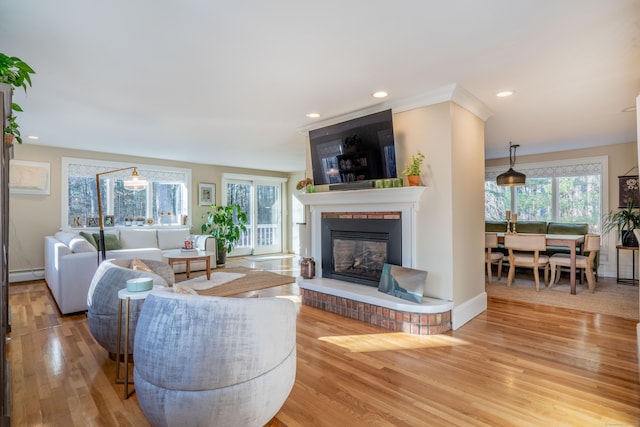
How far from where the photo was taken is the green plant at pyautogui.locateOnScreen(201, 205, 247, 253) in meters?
7.21

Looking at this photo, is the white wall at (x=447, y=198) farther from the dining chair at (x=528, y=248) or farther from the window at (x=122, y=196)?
the window at (x=122, y=196)

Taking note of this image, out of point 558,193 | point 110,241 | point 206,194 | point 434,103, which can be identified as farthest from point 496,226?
point 110,241

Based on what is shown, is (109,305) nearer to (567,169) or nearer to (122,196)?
(122,196)

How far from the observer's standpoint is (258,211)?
8750mm

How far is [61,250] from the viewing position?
3795mm

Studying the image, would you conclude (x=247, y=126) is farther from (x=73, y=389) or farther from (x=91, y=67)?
(x=73, y=389)

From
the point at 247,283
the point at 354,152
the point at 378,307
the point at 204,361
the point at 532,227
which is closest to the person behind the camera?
the point at 204,361

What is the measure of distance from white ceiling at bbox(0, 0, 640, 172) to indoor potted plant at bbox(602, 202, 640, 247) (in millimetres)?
1533

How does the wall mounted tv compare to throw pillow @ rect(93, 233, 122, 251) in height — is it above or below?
above

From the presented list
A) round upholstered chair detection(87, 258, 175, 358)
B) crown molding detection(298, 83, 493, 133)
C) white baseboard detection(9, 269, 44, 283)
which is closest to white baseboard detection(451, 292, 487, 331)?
crown molding detection(298, 83, 493, 133)

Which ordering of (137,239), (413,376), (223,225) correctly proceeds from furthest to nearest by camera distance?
(223,225) → (137,239) → (413,376)

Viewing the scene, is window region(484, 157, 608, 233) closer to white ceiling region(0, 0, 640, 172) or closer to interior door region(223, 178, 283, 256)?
white ceiling region(0, 0, 640, 172)

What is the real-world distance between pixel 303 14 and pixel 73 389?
107 inches

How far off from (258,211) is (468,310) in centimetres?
625
